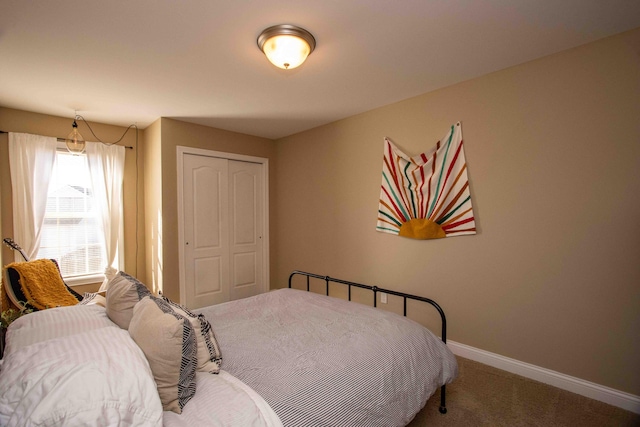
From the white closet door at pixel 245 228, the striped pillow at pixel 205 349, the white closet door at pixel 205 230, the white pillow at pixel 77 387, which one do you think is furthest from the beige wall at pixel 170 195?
the white pillow at pixel 77 387

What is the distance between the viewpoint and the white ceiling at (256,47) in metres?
1.78

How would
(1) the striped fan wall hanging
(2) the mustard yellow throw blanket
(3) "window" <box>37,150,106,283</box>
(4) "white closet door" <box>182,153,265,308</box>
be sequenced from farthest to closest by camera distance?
(4) "white closet door" <box>182,153,265,308</box>
(3) "window" <box>37,150,106,283</box>
(1) the striped fan wall hanging
(2) the mustard yellow throw blanket

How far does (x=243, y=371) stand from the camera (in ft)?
4.71

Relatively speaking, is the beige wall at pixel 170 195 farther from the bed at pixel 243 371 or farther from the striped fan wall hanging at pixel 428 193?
the striped fan wall hanging at pixel 428 193

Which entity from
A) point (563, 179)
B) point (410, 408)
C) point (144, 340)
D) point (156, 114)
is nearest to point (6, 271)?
point (156, 114)

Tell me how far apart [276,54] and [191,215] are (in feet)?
8.45

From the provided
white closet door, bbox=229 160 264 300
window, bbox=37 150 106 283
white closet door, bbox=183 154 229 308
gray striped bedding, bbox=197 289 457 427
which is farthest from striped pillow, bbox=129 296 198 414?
window, bbox=37 150 106 283

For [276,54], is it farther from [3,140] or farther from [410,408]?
[3,140]

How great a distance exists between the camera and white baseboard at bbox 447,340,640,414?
2041 mm

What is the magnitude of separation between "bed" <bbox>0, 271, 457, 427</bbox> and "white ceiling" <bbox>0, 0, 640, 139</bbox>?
166cm

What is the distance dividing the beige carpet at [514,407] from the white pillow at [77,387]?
5.41 ft

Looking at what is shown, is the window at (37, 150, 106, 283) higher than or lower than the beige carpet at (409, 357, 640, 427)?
higher

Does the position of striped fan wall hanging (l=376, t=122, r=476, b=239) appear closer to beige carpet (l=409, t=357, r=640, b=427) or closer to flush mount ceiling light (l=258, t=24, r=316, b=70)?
beige carpet (l=409, t=357, r=640, b=427)

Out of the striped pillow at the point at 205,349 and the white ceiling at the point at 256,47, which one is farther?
the white ceiling at the point at 256,47
